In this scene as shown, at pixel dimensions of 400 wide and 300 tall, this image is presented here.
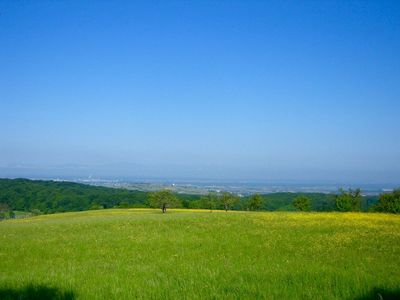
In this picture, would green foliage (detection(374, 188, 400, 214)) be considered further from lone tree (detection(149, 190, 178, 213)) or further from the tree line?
lone tree (detection(149, 190, 178, 213))

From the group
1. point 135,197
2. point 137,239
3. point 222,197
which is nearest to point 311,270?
point 137,239

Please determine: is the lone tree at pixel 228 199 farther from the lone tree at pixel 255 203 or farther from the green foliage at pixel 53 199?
the green foliage at pixel 53 199

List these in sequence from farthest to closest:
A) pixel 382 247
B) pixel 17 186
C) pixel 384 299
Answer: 1. pixel 17 186
2. pixel 382 247
3. pixel 384 299

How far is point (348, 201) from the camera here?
82875 millimetres

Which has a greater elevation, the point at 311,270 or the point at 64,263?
the point at 311,270

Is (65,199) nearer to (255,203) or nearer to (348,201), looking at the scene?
(255,203)

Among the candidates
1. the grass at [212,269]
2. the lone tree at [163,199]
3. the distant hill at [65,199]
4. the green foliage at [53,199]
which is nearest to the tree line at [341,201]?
the lone tree at [163,199]

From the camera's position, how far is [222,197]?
97.6 meters

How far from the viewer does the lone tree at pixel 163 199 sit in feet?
260

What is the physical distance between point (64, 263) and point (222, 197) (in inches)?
3344

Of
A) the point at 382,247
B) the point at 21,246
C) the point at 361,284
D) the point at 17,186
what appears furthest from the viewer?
the point at 17,186

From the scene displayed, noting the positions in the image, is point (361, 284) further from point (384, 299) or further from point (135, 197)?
point (135, 197)

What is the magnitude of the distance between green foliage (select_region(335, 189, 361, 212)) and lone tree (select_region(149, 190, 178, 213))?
119 feet

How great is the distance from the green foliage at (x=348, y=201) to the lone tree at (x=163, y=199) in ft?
119
